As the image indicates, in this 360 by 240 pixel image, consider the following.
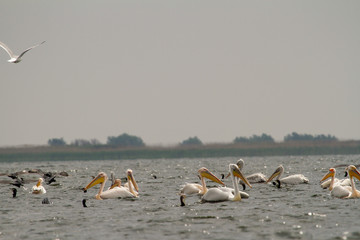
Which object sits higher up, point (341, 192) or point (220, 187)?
point (220, 187)

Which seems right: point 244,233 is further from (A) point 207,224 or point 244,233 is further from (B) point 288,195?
(B) point 288,195

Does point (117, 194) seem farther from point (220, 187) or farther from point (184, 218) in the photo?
point (184, 218)

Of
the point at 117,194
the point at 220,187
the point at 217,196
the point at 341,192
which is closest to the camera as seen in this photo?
the point at 217,196

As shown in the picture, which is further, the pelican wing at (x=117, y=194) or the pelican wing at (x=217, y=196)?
the pelican wing at (x=117, y=194)

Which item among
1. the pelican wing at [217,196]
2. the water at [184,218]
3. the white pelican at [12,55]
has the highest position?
the white pelican at [12,55]

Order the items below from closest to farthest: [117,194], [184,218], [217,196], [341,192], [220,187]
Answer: [184,218] < [217,196] < [341,192] < [220,187] < [117,194]

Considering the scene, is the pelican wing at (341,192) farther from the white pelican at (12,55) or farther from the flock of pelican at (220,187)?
the white pelican at (12,55)

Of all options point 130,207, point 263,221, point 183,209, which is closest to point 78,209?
point 130,207

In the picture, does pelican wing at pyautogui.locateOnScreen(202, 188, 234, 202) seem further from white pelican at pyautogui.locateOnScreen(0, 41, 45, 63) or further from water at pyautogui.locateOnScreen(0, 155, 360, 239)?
white pelican at pyautogui.locateOnScreen(0, 41, 45, 63)

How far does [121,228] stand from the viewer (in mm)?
16547

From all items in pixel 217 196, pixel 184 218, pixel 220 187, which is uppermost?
pixel 220 187

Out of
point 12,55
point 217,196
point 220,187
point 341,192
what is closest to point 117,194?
point 220,187

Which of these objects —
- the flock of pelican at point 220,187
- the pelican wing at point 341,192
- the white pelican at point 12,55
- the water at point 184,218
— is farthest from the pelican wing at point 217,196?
the white pelican at point 12,55

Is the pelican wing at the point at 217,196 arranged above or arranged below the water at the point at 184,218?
above
